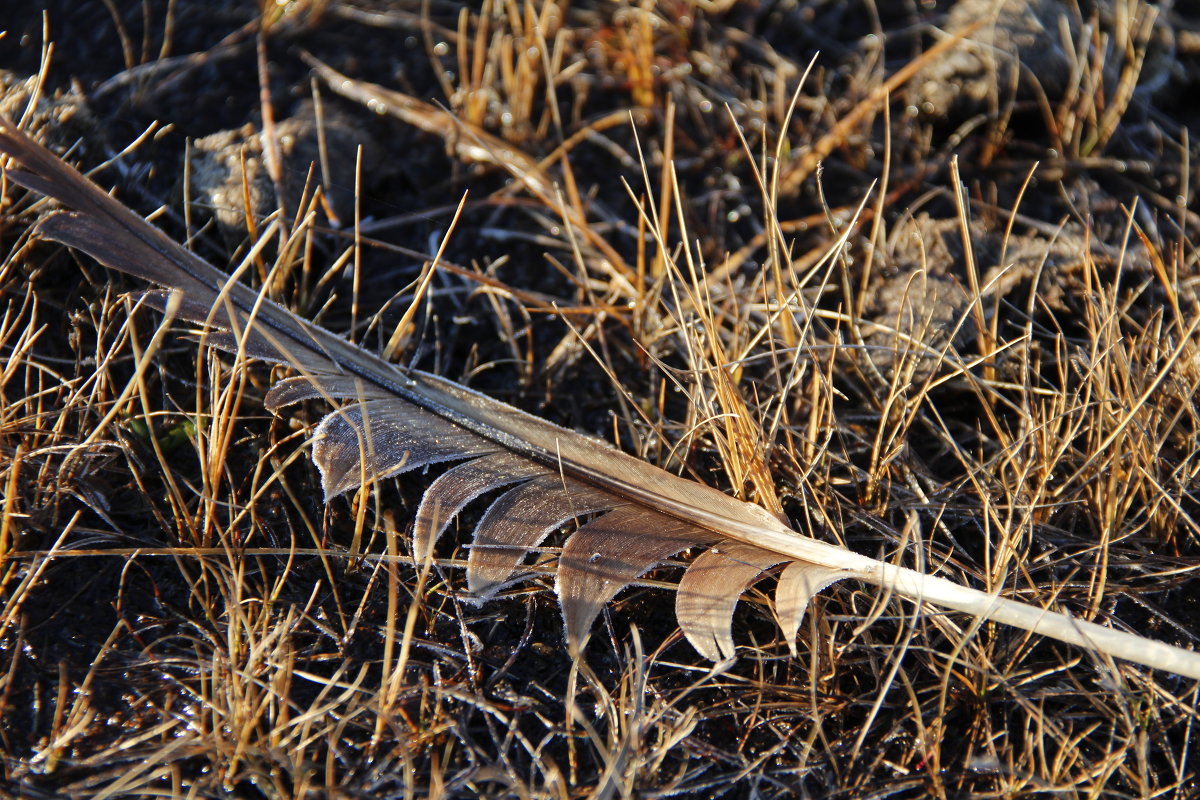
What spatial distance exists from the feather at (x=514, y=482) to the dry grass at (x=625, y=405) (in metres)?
0.07

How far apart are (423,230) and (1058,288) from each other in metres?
1.21

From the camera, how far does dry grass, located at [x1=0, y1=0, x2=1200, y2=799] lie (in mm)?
1190

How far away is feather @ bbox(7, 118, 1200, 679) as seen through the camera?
119 cm

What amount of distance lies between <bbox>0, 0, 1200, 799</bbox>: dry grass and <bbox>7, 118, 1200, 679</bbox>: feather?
0.24 feet

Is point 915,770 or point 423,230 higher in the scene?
point 423,230

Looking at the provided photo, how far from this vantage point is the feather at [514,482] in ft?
3.91

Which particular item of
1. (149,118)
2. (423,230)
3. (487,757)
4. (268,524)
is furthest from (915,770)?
(149,118)

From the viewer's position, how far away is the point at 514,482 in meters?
1.35

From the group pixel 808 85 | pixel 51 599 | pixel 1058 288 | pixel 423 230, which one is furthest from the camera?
pixel 808 85

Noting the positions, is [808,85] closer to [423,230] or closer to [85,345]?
[423,230]

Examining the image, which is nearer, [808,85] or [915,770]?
[915,770]

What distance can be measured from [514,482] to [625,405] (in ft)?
0.98

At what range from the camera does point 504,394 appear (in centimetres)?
165

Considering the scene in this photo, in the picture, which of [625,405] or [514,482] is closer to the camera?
[514,482]
